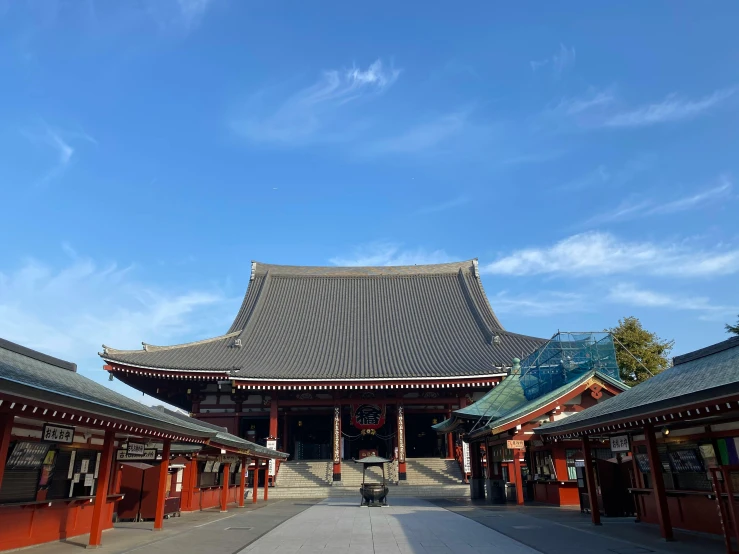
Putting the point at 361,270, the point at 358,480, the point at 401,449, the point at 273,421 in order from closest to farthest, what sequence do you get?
1. the point at 358,480
2. the point at 401,449
3. the point at 273,421
4. the point at 361,270

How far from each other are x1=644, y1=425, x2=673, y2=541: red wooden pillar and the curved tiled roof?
1835 cm

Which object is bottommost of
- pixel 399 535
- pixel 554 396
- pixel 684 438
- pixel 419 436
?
pixel 399 535

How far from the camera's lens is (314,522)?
16391 millimetres

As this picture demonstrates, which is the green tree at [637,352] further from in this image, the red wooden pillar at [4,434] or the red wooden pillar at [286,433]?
the red wooden pillar at [4,434]

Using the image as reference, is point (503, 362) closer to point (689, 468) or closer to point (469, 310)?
point (469, 310)

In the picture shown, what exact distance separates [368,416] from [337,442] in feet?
8.38

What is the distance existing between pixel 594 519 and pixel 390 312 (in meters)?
28.5

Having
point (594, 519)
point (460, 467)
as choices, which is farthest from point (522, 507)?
Result: point (460, 467)

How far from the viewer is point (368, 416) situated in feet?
A: 105

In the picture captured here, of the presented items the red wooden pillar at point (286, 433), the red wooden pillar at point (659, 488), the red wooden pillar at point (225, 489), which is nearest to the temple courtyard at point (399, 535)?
the red wooden pillar at point (659, 488)

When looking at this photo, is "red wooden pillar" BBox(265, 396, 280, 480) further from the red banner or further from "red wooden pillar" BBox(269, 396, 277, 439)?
the red banner

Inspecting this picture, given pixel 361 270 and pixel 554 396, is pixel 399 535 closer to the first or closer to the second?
pixel 554 396

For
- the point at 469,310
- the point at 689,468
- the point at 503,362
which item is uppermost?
the point at 469,310

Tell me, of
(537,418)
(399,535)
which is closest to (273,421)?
(537,418)
